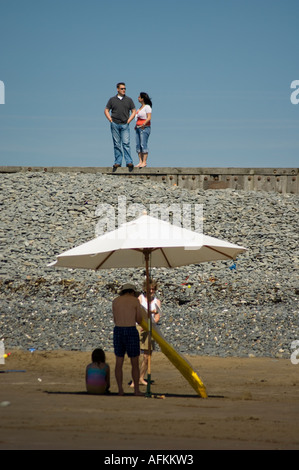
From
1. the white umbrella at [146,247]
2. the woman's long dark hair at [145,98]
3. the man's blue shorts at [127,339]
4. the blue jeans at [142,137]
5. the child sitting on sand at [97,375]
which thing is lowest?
the child sitting on sand at [97,375]

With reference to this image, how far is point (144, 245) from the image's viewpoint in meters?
10.8

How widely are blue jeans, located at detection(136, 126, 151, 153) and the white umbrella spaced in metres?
15.1

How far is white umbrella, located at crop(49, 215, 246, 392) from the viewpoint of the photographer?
431 inches

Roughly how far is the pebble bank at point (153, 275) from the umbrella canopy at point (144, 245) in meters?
5.09

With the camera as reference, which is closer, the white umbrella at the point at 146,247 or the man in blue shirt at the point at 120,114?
the white umbrella at the point at 146,247

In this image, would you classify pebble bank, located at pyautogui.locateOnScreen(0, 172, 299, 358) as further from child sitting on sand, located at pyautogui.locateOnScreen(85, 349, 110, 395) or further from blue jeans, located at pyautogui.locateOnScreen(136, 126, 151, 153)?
child sitting on sand, located at pyautogui.locateOnScreen(85, 349, 110, 395)

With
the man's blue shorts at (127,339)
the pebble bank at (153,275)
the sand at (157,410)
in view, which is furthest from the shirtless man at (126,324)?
the pebble bank at (153,275)

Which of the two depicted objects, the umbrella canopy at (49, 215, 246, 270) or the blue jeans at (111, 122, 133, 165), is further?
the blue jeans at (111, 122, 133, 165)

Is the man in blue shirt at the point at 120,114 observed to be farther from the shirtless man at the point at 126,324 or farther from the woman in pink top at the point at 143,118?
the shirtless man at the point at 126,324

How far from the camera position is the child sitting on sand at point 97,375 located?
11570mm

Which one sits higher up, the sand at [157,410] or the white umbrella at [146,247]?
the white umbrella at [146,247]

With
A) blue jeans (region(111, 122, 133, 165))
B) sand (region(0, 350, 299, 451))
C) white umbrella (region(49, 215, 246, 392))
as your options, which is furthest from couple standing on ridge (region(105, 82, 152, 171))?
white umbrella (region(49, 215, 246, 392))
